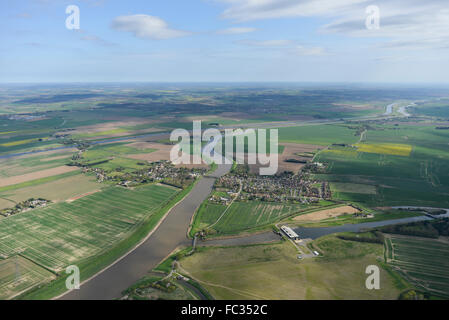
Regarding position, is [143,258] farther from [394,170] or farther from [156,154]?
[394,170]

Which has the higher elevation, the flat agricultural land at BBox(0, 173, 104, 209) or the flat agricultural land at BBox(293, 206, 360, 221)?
the flat agricultural land at BBox(0, 173, 104, 209)

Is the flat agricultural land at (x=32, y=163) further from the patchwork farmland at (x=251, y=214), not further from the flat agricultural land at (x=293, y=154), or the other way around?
the flat agricultural land at (x=293, y=154)

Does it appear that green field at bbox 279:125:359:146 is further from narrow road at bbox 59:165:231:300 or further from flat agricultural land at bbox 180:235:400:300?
flat agricultural land at bbox 180:235:400:300

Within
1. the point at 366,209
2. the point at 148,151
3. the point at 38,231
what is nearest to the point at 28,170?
the point at 148,151

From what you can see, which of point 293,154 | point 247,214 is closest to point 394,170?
point 293,154

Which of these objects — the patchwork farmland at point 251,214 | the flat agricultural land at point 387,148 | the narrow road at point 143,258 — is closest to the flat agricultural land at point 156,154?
the narrow road at point 143,258

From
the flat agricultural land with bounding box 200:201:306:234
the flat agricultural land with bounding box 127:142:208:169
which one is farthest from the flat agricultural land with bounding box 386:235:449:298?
the flat agricultural land with bounding box 127:142:208:169
